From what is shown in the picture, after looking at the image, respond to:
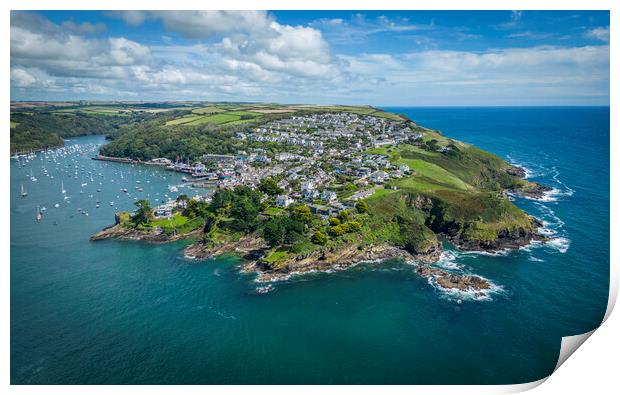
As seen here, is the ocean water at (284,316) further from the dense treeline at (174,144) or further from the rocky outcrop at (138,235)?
the dense treeline at (174,144)

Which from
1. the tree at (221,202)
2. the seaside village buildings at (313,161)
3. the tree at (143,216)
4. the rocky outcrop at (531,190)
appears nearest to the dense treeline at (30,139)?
the seaside village buildings at (313,161)

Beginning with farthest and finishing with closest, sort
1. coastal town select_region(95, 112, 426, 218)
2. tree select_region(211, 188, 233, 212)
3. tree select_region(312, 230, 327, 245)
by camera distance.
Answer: coastal town select_region(95, 112, 426, 218) < tree select_region(211, 188, 233, 212) < tree select_region(312, 230, 327, 245)

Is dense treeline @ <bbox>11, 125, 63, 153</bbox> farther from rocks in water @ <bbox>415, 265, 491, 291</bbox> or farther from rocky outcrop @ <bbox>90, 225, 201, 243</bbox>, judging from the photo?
rocks in water @ <bbox>415, 265, 491, 291</bbox>

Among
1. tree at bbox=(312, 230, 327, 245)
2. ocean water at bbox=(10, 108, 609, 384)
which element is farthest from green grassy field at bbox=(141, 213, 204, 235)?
tree at bbox=(312, 230, 327, 245)

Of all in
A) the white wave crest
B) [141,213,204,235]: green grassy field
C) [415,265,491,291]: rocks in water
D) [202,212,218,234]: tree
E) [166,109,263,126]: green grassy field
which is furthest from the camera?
[166,109,263,126]: green grassy field

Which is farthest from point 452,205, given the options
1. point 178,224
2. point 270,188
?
point 178,224
